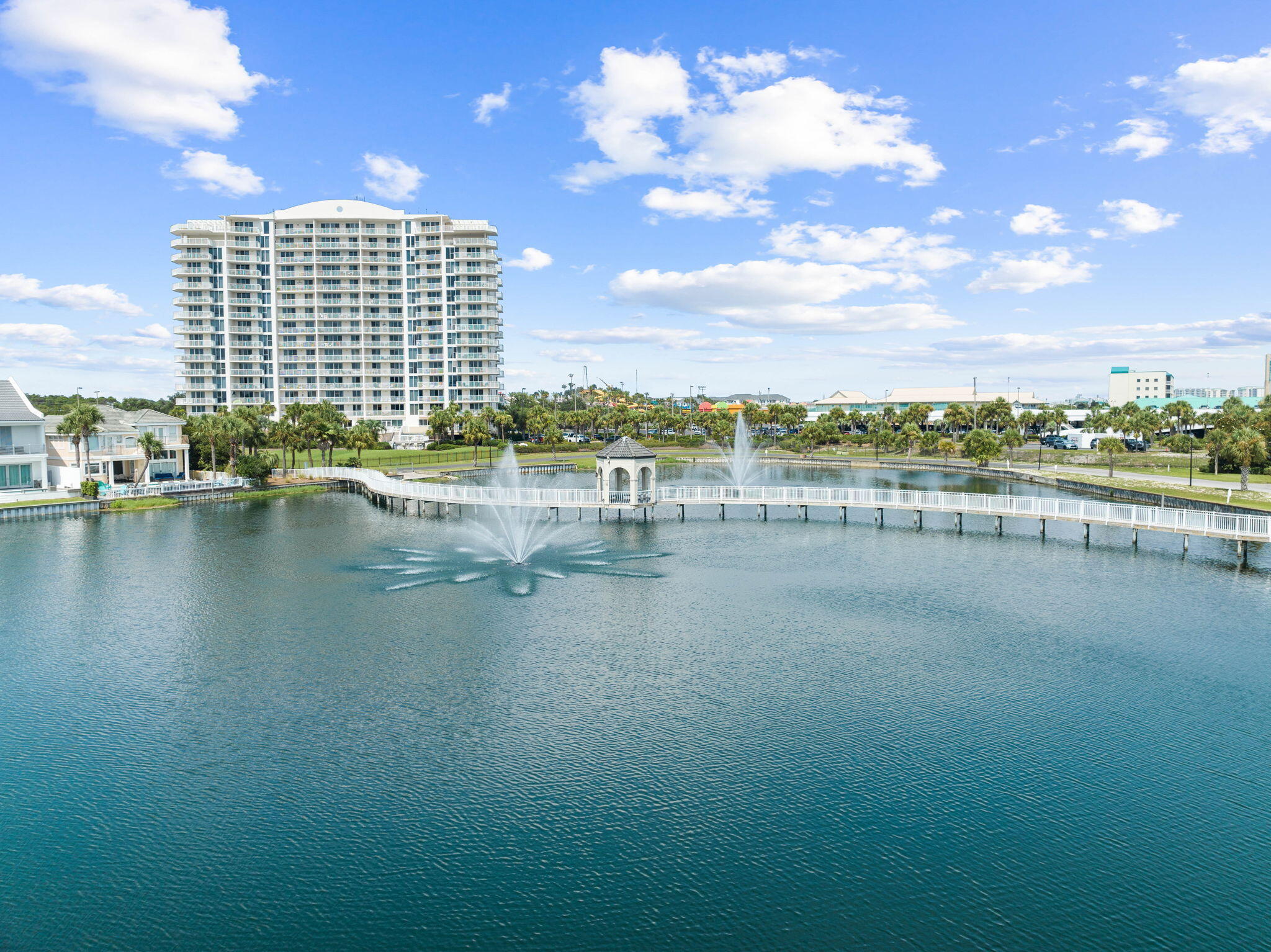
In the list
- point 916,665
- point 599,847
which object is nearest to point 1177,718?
point 916,665

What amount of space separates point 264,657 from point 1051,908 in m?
25.5

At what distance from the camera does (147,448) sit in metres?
81.1

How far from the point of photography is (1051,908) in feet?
51.0

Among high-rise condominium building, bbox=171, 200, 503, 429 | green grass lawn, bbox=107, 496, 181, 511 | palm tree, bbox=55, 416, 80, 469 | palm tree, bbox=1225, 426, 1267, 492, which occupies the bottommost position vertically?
green grass lawn, bbox=107, 496, 181, 511

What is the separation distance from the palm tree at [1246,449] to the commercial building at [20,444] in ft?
349

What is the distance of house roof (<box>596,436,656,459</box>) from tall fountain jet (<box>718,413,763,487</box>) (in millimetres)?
22583

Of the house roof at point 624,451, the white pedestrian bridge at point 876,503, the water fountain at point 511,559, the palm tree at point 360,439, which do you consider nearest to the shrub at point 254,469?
the white pedestrian bridge at point 876,503

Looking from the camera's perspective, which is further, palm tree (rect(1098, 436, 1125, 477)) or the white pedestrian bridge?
palm tree (rect(1098, 436, 1125, 477))

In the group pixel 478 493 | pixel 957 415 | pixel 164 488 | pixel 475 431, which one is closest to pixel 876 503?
pixel 478 493

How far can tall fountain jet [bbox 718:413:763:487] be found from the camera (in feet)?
341

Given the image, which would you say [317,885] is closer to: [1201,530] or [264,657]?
[264,657]

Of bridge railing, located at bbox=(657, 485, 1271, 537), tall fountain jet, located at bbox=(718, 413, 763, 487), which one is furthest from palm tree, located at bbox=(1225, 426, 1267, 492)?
tall fountain jet, located at bbox=(718, 413, 763, 487)

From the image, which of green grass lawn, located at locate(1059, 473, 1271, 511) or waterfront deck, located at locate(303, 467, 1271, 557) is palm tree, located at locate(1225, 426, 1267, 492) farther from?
waterfront deck, located at locate(303, 467, 1271, 557)

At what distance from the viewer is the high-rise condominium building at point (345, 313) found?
504 feet
